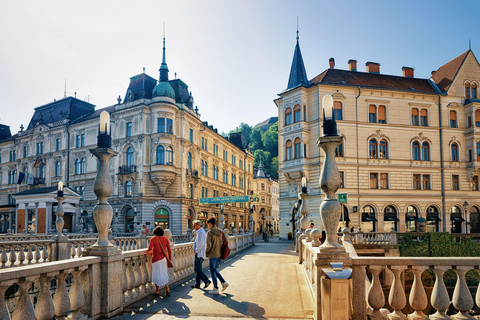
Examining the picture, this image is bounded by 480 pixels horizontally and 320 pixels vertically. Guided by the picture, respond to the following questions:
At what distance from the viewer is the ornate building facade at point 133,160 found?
4038 cm

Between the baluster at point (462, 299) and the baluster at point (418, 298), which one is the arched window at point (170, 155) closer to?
the baluster at point (418, 298)

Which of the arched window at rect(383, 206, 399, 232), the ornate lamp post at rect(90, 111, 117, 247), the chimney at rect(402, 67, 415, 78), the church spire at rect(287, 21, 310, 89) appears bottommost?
the arched window at rect(383, 206, 399, 232)

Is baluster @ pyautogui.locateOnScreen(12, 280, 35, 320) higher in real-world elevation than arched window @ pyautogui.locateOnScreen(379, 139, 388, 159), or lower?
lower

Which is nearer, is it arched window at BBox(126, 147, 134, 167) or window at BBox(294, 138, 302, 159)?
window at BBox(294, 138, 302, 159)

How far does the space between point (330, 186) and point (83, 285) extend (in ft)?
14.5

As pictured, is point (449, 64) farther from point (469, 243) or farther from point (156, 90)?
point (156, 90)

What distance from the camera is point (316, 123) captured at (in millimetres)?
35781

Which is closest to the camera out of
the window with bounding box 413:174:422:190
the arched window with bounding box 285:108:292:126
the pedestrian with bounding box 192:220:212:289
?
the pedestrian with bounding box 192:220:212:289

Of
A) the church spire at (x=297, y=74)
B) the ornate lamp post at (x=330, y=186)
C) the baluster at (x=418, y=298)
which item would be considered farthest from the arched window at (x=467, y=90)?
the baluster at (x=418, y=298)

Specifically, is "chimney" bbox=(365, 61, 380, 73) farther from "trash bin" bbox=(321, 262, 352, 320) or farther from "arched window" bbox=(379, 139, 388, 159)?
"trash bin" bbox=(321, 262, 352, 320)

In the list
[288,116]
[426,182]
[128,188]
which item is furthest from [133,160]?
[426,182]

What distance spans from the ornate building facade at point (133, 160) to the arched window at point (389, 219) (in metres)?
21.1

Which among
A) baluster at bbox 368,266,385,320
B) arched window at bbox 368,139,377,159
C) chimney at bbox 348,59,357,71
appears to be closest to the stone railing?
baluster at bbox 368,266,385,320

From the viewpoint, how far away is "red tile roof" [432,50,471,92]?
38906 millimetres
